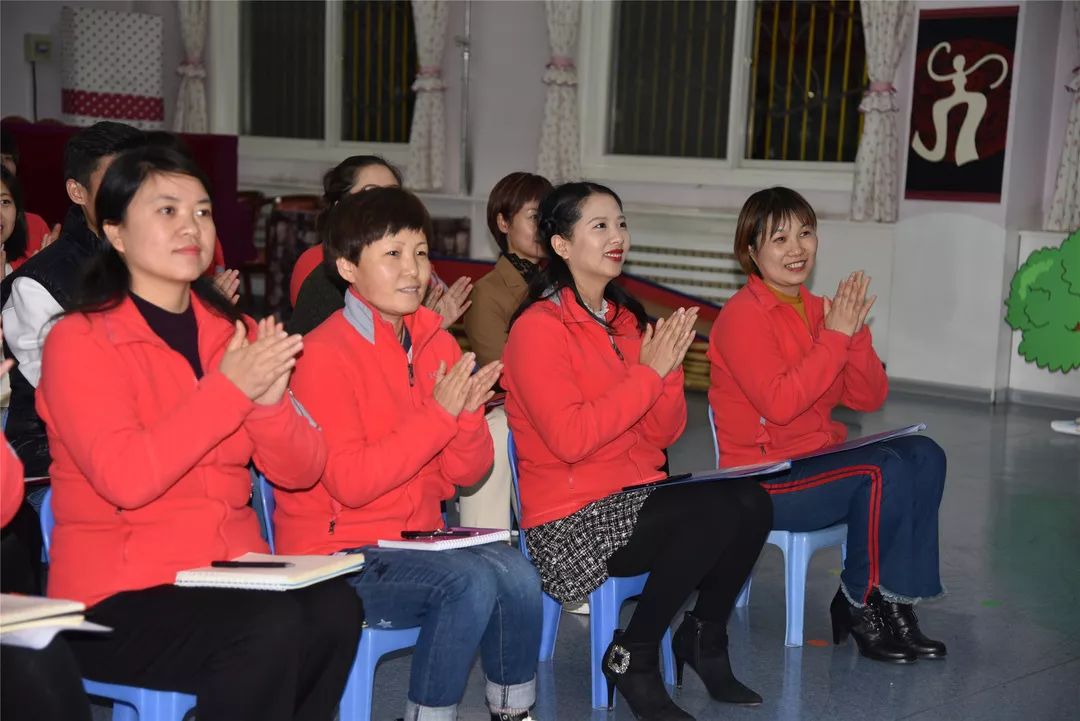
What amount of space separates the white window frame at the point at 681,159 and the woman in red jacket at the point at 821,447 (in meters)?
4.35

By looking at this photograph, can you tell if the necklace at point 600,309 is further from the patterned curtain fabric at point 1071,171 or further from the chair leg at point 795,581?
the patterned curtain fabric at point 1071,171

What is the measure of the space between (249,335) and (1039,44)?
18.1ft

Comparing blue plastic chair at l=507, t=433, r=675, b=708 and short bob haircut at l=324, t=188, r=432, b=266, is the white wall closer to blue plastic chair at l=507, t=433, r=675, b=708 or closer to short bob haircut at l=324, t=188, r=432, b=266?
short bob haircut at l=324, t=188, r=432, b=266

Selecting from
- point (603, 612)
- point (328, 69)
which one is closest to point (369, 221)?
point (603, 612)

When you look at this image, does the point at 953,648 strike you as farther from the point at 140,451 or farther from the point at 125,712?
the point at 140,451

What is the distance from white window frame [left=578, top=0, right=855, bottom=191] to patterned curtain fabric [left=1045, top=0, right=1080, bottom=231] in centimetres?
115

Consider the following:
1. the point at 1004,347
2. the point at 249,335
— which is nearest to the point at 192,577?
the point at 249,335

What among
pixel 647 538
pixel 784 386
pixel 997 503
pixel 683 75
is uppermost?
pixel 683 75

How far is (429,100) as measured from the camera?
359 inches

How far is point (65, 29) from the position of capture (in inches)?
377

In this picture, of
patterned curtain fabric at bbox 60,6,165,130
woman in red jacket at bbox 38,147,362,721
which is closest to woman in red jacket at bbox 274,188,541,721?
woman in red jacket at bbox 38,147,362,721

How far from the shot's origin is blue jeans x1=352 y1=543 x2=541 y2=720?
7.04 feet

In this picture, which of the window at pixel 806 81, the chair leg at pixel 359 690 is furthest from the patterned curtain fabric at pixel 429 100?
the chair leg at pixel 359 690

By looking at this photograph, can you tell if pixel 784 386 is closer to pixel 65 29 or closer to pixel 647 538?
pixel 647 538
